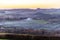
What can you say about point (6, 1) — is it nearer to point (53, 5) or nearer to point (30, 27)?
point (53, 5)

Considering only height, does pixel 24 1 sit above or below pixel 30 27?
above

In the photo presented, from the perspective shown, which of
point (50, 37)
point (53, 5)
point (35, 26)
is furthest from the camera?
point (53, 5)

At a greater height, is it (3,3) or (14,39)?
(3,3)

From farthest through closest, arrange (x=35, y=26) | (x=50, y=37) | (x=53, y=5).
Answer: (x=53, y=5)
(x=35, y=26)
(x=50, y=37)

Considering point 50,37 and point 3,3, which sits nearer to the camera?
point 50,37

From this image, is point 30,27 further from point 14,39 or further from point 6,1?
point 6,1

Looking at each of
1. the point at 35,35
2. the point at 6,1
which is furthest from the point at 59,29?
the point at 6,1

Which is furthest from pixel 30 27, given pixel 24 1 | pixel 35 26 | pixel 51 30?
pixel 24 1

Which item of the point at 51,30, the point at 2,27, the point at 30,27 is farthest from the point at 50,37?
the point at 2,27

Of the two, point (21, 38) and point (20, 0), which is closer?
point (21, 38)
